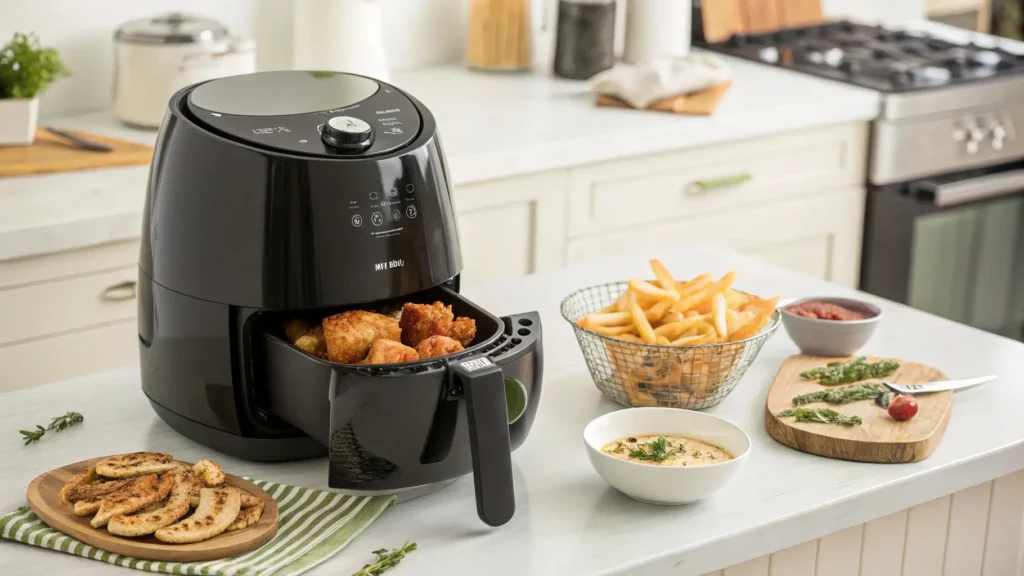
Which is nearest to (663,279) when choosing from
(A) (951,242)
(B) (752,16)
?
(A) (951,242)

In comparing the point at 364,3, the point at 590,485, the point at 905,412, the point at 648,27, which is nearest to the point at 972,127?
the point at 648,27

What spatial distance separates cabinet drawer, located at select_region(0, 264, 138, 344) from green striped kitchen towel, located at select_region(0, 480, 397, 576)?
915 millimetres

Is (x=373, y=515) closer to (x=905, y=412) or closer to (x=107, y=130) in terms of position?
(x=905, y=412)

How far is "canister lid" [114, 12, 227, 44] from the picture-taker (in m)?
2.30

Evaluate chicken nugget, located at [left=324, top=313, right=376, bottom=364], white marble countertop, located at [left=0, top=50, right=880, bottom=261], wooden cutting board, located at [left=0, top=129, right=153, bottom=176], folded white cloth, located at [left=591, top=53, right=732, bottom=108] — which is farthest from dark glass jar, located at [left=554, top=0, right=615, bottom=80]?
chicken nugget, located at [left=324, top=313, right=376, bottom=364]

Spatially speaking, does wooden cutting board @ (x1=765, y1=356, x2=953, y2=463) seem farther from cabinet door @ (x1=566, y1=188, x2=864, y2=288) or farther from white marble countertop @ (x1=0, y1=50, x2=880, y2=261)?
cabinet door @ (x1=566, y1=188, x2=864, y2=288)

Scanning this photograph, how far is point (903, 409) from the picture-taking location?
1.28 metres

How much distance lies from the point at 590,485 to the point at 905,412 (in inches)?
13.6

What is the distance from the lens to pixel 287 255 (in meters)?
1.14

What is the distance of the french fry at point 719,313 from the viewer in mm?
1295

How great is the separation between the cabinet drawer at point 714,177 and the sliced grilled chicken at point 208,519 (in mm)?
1476

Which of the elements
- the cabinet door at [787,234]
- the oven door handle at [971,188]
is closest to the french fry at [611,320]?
the cabinet door at [787,234]

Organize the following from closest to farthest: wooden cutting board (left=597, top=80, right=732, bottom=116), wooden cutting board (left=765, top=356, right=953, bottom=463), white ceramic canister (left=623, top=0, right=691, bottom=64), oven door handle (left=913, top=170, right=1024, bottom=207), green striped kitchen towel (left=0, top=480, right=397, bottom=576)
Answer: green striped kitchen towel (left=0, top=480, right=397, bottom=576)
wooden cutting board (left=765, top=356, right=953, bottom=463)
wooden cutting board (left=597, top=80, right=732, bottom=116)
oven door handle (left=913, top=170, right=1024, bottom=207)
white ceramic canister (left=623, top=0, right=691, bottom=64)

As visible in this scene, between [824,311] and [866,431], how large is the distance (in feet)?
0.88
